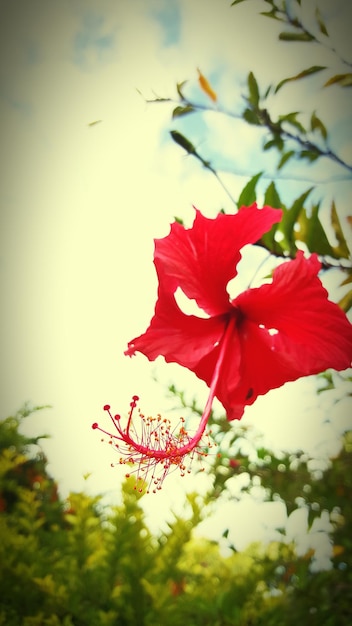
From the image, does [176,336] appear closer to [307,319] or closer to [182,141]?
[307,319]

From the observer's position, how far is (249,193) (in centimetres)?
69

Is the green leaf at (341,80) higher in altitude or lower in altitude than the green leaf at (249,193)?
higher

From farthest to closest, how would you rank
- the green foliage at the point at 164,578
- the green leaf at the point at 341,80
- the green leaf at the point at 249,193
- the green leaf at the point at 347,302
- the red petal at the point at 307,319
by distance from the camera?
the green foliage at the point at 164,578 < the green leaf at the point at 341,80 < the green leaf at the point at 347,302 < the green leaf at the point at 249,193 < the red petal at the point at 307,319

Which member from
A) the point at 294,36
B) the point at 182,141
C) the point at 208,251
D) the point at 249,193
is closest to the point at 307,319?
the point at 208,251

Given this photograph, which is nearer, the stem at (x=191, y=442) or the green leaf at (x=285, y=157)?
the stem at (x=191, y=442)

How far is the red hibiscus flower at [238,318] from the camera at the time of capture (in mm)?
512

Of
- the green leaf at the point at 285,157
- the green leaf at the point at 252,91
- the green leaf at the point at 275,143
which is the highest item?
the green leaf at the point at 252,91

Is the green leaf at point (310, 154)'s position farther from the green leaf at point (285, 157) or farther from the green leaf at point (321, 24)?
the green leaf at point (321, 24)

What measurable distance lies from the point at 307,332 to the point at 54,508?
239 centimetres

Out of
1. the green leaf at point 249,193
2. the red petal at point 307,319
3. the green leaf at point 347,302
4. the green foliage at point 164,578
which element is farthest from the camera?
the green foliage at point 164,578

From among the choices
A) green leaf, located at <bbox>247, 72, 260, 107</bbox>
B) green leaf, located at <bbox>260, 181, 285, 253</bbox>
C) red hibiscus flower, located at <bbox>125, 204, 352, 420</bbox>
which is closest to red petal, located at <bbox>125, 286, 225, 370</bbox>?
red hibiscus flower, located at <bbox>125, 204, 352, 420</bbox>

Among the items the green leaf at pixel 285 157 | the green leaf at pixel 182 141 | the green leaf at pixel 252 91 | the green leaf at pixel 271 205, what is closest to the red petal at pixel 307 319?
the green leaf at pixel 271 205

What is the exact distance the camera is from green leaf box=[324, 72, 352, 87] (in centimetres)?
92

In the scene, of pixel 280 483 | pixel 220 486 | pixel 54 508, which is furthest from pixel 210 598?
pixel 54 508
